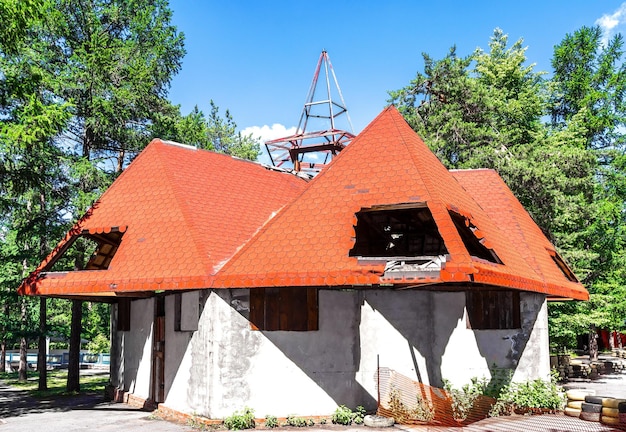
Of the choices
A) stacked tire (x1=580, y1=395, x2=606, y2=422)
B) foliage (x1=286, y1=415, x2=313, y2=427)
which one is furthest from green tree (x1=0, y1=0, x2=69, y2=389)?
stacked tire (x1=580, y1=395, x2=606, y2=422)

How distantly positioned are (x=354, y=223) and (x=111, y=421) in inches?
351

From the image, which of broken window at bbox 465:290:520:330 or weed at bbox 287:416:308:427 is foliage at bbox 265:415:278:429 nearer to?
weed at bbox 287:416:308:427

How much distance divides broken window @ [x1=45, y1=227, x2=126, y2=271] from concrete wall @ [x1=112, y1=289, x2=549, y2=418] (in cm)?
368

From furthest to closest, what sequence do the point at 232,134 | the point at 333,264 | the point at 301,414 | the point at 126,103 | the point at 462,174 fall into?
1. the point at 232,134
2. the point at 126,103
3. the point at 462,174
4. the point at 301,414
5. the point at 333,264

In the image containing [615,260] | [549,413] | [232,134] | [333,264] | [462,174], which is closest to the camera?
[333,264]

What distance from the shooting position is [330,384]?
15445mm

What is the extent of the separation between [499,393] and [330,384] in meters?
5.24

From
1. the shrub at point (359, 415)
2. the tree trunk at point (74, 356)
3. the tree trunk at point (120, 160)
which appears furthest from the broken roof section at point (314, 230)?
the tree trunk at point (120, 160)

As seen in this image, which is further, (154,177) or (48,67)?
(48,67)

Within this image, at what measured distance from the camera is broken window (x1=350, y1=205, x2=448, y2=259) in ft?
64.3

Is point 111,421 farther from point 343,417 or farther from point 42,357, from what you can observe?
point 42,357

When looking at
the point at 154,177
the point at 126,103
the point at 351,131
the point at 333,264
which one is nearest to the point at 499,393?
the point at 333,264

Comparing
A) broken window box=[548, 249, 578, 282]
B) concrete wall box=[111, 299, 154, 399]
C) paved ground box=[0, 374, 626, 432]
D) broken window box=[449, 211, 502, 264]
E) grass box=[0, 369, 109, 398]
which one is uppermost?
broken window box=[449, 211, 502, 264]

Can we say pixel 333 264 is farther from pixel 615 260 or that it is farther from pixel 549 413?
pixel 615 260
